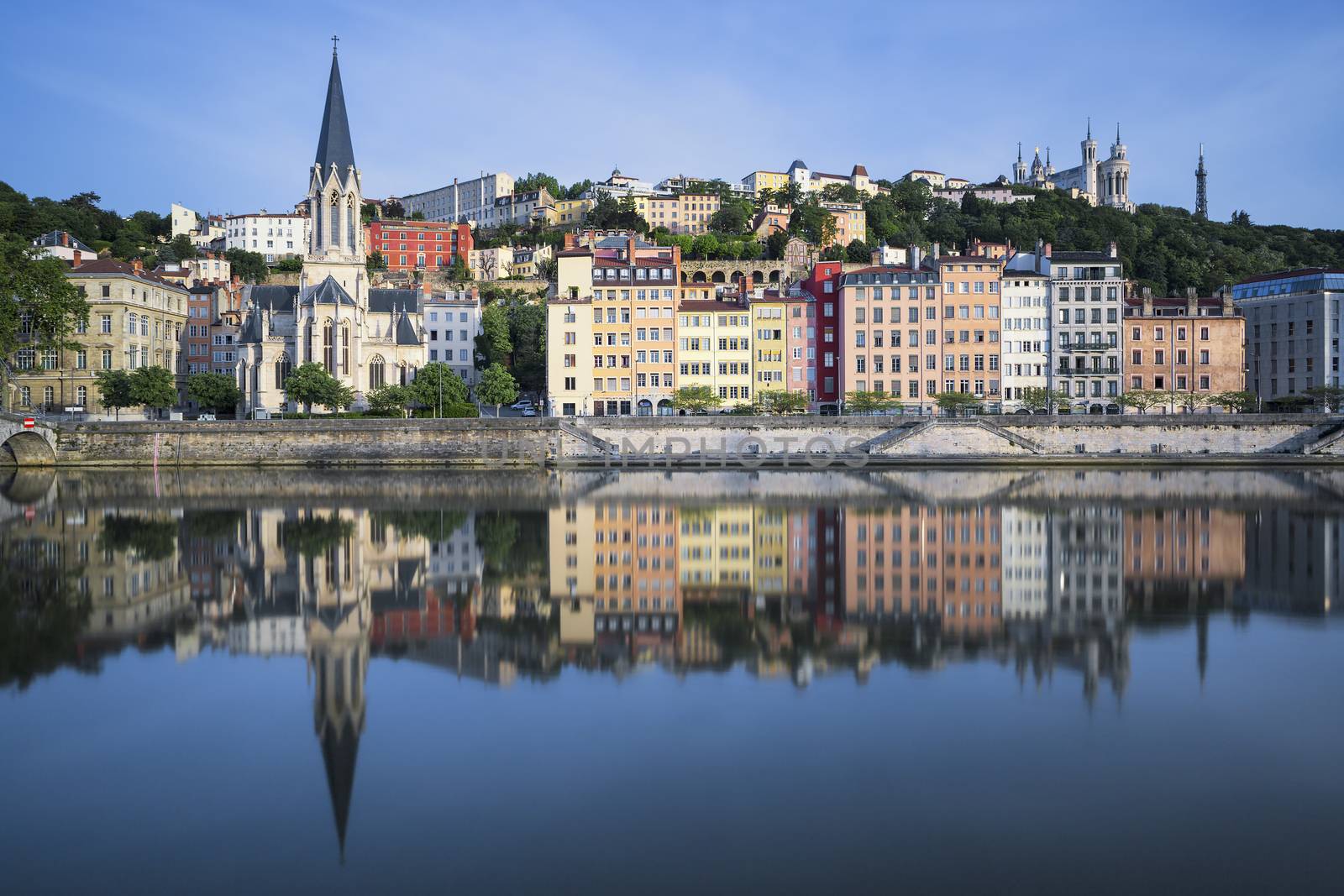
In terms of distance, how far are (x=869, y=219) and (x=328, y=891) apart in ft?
439

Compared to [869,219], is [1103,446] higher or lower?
lower

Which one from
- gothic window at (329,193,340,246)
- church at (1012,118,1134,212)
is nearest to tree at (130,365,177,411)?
gothic window at (329,193,340,246)

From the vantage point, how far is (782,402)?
64188 mm

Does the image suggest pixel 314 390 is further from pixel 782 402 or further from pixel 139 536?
pixel 139 536

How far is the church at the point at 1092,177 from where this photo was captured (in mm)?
169875

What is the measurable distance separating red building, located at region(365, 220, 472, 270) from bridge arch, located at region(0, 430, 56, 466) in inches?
2651

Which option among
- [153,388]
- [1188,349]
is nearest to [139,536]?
[153,388]

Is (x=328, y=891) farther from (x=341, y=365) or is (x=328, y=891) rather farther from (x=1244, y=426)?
(x=341, y=365)

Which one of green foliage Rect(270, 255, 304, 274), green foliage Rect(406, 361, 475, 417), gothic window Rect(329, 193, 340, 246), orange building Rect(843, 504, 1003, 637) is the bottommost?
orange building Rect(843, 504, 1003, 637)

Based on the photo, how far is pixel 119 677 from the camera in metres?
14.6

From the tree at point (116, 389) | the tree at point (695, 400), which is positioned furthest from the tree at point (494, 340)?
the tree at point (116, 389)

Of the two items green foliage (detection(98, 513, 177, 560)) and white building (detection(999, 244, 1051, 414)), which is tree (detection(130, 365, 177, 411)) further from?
white building (detection(999, 244, 1051, 414))

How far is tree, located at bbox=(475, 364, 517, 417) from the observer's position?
68312mm

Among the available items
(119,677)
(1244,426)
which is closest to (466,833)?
(119,677)
